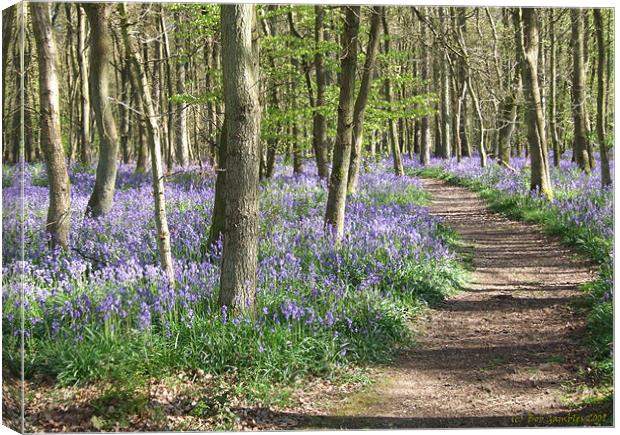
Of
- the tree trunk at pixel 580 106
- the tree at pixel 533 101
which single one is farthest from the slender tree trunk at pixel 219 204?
the tree at pixel 533 101

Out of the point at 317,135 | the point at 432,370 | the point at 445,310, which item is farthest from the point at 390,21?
the point at 432,370

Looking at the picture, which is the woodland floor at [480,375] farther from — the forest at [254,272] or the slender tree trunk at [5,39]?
the slender tree trunk at [5,39]

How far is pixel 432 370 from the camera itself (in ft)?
16.7

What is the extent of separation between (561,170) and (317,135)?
465cm

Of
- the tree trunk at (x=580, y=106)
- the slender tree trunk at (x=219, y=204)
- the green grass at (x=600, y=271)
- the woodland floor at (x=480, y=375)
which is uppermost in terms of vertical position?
the tree trunk at (x=580, y=106)

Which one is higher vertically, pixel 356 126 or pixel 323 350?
pixel 356 126

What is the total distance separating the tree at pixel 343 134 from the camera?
8.10m

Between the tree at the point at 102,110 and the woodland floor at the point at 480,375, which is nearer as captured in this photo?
the woodland floor at the point at 480,375

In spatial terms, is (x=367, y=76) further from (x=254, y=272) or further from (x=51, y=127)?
(x=254, y=272)

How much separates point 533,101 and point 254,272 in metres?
7.21

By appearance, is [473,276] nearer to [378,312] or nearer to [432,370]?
[378,312]

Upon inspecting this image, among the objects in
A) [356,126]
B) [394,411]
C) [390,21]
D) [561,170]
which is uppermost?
[390,21]

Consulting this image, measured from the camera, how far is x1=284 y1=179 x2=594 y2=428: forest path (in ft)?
14.6

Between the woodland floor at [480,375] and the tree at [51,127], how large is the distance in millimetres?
2838
